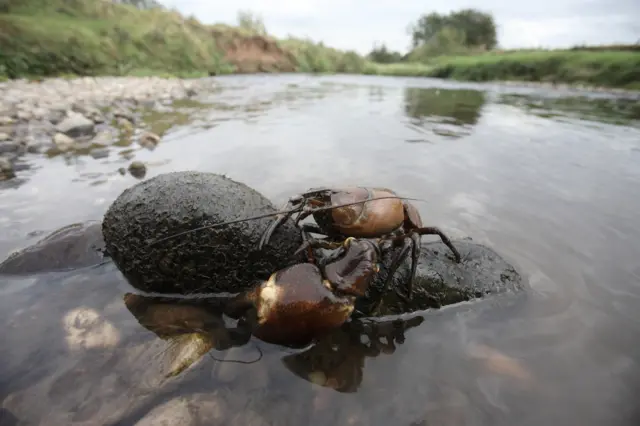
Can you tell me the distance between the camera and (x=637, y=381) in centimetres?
282

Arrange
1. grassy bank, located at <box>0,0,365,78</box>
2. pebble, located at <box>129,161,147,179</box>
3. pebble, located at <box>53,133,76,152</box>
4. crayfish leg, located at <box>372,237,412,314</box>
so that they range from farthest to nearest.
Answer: grassy bank, located at <box>0,0,365,78</box> < pebble, located at <box>53,133,76,152</box> < pebble, located at <box>129,161,147,179</box> < crayfish leg, located at <box>372,237,412,314</box>

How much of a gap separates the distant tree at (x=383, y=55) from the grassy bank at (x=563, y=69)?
147 ft

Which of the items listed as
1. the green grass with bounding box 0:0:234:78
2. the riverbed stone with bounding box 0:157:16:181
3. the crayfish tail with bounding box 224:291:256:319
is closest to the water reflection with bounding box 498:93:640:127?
the crayfish tail with bounding box 224:291:256:319

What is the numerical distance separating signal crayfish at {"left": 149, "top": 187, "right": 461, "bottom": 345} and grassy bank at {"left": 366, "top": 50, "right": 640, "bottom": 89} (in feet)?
113

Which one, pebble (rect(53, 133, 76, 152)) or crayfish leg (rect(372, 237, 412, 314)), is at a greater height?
crayfish leg (rect(372, 237, 412, 314))

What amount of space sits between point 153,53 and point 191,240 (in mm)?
40185

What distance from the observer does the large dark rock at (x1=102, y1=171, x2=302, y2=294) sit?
321cm

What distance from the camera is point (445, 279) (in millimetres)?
3578

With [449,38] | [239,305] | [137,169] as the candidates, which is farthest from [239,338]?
[449,38]

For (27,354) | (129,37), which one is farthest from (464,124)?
(129,37)

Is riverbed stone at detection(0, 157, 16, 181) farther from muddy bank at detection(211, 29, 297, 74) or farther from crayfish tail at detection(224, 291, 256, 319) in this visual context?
muddy bank at detection(211, 29, 297, 74)

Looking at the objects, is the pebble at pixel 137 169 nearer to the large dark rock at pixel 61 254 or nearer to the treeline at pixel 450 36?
the large dark rock at pixel 61 254

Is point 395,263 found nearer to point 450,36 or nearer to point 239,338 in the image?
point 239,338

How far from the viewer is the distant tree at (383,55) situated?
300ft
